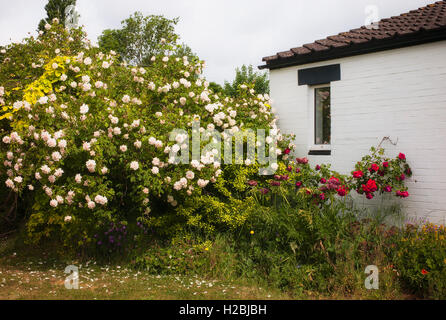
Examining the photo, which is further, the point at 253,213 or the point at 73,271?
the point at 253,213

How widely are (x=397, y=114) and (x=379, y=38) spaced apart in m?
1.54

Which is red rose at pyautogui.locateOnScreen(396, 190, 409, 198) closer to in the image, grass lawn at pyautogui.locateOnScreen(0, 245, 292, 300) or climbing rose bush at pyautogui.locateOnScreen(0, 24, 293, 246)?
climbing rose bush at pyautogui.locateOnScreen(0, 24, 293, 246)

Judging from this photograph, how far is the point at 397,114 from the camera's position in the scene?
722 centimetres

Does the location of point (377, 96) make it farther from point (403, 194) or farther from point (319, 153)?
point (403, 194)

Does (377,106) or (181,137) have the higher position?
(377,106)

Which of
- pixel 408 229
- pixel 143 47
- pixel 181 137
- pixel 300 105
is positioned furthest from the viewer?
pixel 143 47

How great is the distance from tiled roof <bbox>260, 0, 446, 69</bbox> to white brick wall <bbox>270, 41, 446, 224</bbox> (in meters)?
0.18

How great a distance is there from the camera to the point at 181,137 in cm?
558

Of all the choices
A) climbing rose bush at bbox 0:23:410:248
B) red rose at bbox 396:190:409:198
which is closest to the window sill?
climbing rose bush at bbox 0:23:410:248

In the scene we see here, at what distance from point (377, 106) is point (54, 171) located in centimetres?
616

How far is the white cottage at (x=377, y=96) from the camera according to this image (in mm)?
6723
